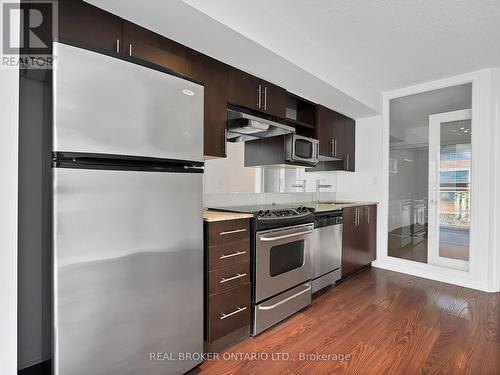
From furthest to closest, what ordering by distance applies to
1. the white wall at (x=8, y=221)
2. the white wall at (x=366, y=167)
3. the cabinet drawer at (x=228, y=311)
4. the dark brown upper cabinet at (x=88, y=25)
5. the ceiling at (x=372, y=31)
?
the white wall at (x=366, y=167) → the ceiling at (x=372, y=31) → the cabinet drawer at (x=228, y=311) → the dark brown upper cabinet at (x=88, y=25) → the white wall at (x=8, y=221)

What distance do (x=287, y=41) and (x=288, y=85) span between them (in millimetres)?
593

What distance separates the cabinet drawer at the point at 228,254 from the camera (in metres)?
1.75

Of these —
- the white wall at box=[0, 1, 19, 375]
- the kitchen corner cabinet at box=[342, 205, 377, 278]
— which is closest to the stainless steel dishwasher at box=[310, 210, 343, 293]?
the kitchen corner cabinet at box=[342, 205, 377, 278]

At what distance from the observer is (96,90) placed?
116 cm

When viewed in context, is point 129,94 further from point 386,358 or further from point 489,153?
point 489,153

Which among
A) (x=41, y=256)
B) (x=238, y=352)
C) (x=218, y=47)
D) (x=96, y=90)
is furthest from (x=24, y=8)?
(x=238, y=352)

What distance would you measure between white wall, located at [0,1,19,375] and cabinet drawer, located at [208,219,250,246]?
0.96 m

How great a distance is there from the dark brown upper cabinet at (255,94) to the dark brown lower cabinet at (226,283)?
108 centimetres

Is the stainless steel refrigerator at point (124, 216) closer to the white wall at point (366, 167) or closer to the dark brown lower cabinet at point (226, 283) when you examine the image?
the dark brown lower cabinet at point (226, 283)

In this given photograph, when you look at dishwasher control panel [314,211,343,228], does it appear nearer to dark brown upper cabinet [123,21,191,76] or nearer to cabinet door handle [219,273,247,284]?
cabinet door handle [219,273,247,284]

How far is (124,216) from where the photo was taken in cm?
124

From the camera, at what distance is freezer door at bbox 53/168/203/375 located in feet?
3.61

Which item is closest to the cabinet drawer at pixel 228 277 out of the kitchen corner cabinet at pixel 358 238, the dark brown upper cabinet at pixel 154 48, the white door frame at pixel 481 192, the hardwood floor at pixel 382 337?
the hardwood floor at pixel 382 337

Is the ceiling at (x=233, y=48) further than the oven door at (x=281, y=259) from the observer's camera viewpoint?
No
